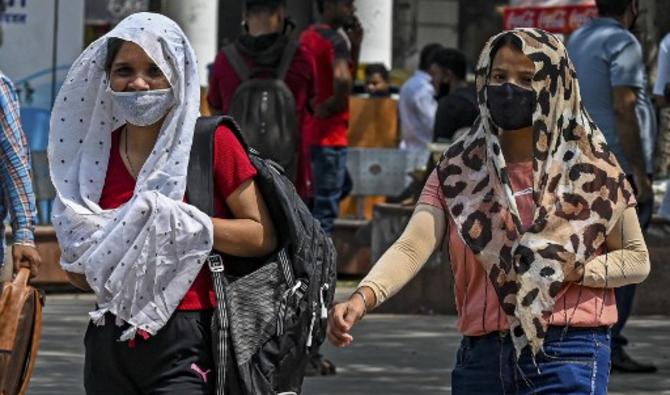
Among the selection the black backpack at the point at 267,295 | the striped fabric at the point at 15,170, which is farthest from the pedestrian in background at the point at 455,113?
the black backpack at the point at 267,295

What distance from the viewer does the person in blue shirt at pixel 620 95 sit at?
930 cm

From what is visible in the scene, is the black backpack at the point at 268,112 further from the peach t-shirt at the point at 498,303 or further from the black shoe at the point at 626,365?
the peach t-shirt at the point at 498,303

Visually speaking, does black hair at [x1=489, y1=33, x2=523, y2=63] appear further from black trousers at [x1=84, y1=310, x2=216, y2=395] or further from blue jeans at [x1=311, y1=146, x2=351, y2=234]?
blue jeans at [x1=311, y1=146, x2=351, y2=234]

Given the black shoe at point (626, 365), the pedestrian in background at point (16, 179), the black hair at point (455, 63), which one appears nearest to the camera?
the pedestrian in background at point (16, 179)

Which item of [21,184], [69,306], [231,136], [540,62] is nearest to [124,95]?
[231,136]

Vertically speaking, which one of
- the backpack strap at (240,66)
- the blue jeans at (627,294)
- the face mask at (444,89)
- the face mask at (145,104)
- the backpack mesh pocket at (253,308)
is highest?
the face mask at (145,104)

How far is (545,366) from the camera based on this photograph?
493cm

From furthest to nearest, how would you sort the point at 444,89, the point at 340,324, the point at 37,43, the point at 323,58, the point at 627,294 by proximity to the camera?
the point at 444,89 → the point at 37,43 → the point at 323,58 → the point at 627,294 → the point at 340,324

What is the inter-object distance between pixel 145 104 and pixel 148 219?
0.28 m

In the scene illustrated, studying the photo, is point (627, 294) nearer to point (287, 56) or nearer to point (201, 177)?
point (287, 56)

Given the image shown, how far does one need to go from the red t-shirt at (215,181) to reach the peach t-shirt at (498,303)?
0.49 m

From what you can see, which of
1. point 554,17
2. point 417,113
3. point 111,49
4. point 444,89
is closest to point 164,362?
point 111,49

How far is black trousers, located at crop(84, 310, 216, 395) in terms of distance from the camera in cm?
496

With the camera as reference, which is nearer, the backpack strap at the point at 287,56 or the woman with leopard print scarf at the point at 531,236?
the woman with leopard print scarf at the point at 531,236
